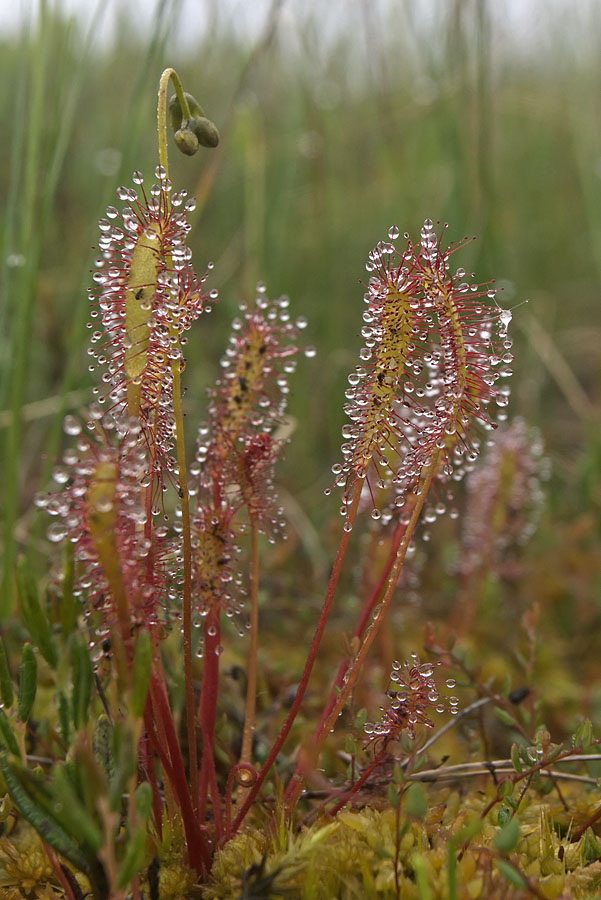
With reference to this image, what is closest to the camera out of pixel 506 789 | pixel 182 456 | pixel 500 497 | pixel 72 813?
pixel 72 813

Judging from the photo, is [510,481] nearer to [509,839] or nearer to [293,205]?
[509,839]

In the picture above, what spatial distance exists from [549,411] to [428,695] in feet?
9.89

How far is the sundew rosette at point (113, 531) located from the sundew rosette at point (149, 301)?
0.04 m

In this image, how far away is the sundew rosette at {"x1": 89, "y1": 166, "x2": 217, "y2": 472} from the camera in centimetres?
98

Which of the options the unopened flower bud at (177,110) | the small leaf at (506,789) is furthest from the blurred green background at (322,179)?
the small leaf at (506,789)

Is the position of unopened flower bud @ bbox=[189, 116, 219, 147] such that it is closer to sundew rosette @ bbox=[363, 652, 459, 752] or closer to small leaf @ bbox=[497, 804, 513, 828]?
sundew rosette @ bbox=[363, 652, 459, 752]

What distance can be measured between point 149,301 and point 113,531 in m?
0.28

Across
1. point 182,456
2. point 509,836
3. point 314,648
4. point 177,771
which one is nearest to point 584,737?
point 509,836

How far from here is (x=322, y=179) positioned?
10.6 ft

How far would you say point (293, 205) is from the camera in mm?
3738

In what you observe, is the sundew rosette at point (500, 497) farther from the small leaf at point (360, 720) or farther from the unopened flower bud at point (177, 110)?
the unopened flower bud at point (177, 110)

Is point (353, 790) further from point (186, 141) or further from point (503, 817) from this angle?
point (186, 141)

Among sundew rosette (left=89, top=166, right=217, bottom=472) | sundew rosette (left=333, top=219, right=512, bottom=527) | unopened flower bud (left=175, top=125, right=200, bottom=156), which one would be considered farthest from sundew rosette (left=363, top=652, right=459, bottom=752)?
unopened flower bud (left=175, top=125, right=200, bottom=156)

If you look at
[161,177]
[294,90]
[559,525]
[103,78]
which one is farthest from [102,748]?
[103,78]
